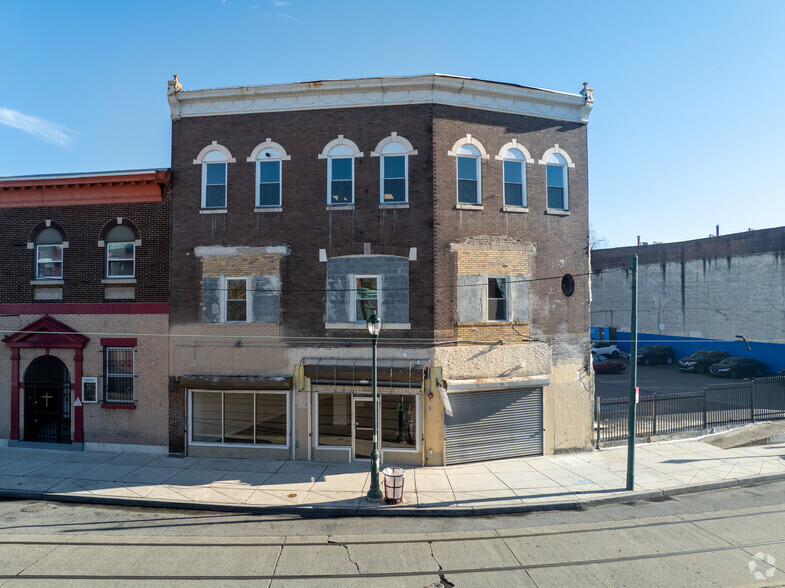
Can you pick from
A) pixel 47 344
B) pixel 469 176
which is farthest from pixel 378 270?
pixel 47 344

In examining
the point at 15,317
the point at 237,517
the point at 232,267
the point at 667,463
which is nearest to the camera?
the point at 237,517

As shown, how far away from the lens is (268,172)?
16.1 metres

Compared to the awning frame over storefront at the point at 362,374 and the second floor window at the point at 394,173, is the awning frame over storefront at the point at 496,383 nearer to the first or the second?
the awning frame over storefront at the point at 362,374

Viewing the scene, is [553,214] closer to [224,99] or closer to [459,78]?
[459,78]

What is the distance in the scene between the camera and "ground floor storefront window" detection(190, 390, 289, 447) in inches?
619

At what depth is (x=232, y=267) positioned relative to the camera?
16.0 meters

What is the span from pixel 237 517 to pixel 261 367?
5396 mm

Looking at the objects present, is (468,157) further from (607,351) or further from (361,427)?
(607,351)

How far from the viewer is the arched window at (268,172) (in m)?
16.0

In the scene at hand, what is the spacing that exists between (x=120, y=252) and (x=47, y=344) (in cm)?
409

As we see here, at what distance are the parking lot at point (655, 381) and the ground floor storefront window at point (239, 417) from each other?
1774 cm

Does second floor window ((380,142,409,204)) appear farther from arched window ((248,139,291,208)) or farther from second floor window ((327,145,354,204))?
arched window ((248,139,291,208))

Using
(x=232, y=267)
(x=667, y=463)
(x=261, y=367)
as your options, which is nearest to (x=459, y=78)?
(x=232, y=267)

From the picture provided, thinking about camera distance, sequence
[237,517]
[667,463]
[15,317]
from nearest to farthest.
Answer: [237,517] → [667,463] → [15,317]
